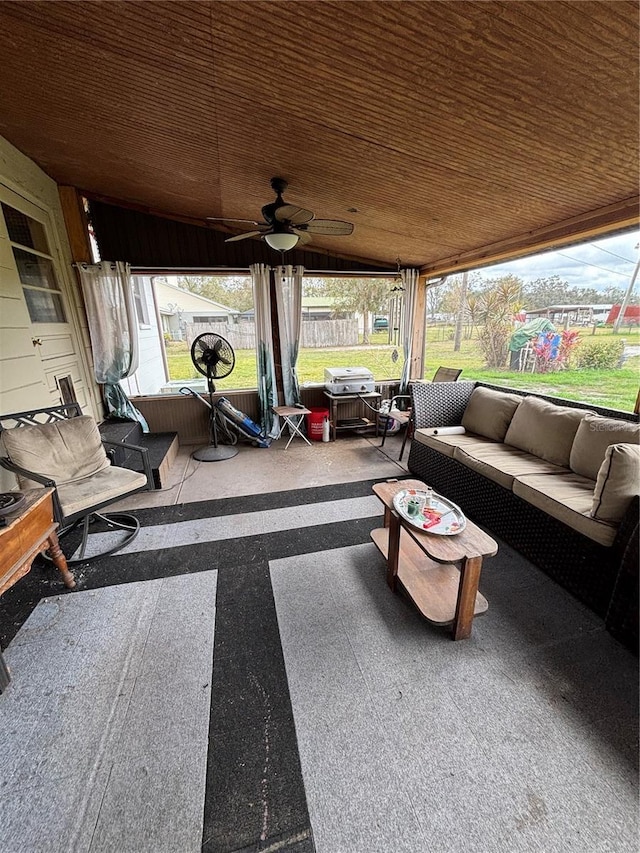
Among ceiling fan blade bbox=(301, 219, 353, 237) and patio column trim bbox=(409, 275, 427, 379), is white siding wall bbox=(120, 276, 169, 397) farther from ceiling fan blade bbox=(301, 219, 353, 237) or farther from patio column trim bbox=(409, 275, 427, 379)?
patio column trim bbox=(409, 275, 427, 379)

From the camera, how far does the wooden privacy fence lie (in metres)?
4.42

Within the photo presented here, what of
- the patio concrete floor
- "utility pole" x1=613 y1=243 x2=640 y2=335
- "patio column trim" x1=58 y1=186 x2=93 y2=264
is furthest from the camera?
"patio column trim" x1=58 y1=186 x2=93 y2=264

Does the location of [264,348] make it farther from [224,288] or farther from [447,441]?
[447,441]

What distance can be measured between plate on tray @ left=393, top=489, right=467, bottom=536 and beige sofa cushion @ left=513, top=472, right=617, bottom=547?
1.93 feet

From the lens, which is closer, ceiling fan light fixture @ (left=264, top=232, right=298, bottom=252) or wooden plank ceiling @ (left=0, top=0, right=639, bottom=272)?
wooden plank ceiling @ (left=0, top=0, right=639, bottom=272)

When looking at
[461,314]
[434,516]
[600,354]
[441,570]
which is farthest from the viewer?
[461,314]

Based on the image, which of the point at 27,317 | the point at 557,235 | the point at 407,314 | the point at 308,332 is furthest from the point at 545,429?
the point at 27,317

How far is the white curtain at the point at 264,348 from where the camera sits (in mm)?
4043

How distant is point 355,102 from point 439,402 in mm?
2463

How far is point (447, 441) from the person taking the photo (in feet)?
9.73

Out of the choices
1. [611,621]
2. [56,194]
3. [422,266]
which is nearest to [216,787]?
[611,621]

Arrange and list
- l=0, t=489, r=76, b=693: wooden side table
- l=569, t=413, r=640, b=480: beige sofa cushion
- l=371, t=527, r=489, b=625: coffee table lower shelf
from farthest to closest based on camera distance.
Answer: l=569, t=413, r=640, b=480: beige sofa cushion → l=371, t=527, r=489, b=625: coffee table lower shelf → l=0, t=489, r=76, b=693: wooden side table

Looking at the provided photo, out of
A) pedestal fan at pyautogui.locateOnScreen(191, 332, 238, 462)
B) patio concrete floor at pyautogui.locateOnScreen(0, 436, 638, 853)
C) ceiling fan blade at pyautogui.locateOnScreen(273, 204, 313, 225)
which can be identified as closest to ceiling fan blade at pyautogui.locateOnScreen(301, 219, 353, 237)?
ceiling fan blade at pyautogui.locateOnScreen(273, 204, 313, 225)

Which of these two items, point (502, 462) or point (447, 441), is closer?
point (502, 462)
